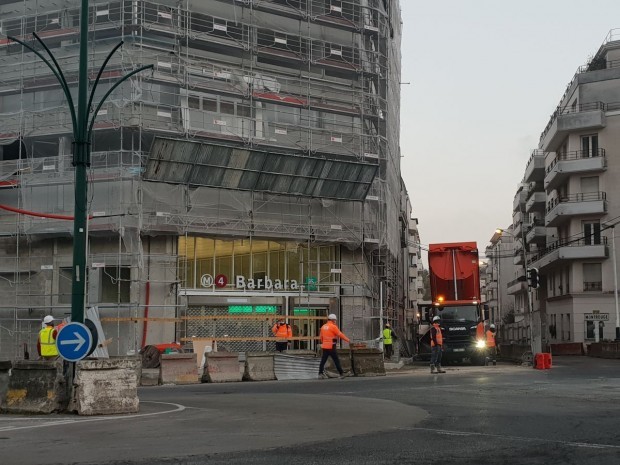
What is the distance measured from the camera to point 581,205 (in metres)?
63.5

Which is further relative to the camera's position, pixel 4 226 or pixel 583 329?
pixel 583 329

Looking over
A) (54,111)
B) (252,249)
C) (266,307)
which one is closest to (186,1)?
(54,111)

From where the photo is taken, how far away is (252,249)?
37.0m

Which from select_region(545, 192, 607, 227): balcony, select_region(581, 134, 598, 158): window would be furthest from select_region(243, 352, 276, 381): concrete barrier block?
select_region(581, 134, 598, 158): window

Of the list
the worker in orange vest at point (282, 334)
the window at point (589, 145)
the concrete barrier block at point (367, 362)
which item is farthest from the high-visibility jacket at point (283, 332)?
the window at point (589, 145)

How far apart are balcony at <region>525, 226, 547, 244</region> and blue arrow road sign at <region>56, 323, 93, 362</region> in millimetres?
71323

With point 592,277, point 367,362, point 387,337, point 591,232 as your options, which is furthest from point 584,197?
point 367,362

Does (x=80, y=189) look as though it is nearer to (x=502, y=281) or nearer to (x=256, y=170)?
(x=256, y=170)

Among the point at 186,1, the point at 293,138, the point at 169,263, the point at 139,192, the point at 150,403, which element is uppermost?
the point at 186,1

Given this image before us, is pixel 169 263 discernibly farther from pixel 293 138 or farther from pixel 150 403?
pixel 150 403

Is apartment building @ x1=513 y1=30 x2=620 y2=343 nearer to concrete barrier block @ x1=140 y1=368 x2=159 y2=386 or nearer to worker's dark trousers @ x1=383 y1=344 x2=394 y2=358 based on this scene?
worker's dark trousers @ x1=383 y1=344 x2=394 y2=358

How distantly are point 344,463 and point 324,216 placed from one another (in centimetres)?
2995

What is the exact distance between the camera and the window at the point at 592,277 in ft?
205

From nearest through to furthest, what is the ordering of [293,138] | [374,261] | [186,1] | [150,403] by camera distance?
1. [150,403]
2. [186,1]
3. [293,138]
4. [374,261]
